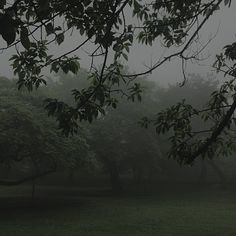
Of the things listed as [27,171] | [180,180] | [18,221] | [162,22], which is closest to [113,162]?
[180,180]

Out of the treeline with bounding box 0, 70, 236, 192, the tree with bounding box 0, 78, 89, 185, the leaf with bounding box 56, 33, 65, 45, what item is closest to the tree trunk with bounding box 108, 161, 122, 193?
the treeline with bounding box 0, 70, 236, 192

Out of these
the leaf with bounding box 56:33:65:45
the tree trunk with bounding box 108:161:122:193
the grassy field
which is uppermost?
the leaf with bounding box 56:33:65:45

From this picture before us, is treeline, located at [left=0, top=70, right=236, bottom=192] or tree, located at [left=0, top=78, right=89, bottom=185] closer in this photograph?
tree, located at [left=0, top=78, right=89, bottom=185]

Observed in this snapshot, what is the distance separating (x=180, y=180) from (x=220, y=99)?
3095cm

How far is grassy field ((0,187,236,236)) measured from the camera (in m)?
14.1

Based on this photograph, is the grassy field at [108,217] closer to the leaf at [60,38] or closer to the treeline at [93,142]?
the treeline at [93,142]

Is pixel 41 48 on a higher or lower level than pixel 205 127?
lower

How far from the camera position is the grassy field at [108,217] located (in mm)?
14102

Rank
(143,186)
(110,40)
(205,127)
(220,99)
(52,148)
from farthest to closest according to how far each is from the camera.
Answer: (205,127)
(143,186)
(52,148)
(220,99)
(110,40)

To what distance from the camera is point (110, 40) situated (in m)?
4.37

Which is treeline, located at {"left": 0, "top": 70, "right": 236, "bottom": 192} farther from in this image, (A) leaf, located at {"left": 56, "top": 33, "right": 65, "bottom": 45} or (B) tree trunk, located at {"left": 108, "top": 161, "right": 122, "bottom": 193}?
(A) leaf, located at {"left": 56, "top": 33, "right": 65, "bottom": 45}

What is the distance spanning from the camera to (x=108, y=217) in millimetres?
17375

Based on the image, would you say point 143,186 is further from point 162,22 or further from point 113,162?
point 162,22

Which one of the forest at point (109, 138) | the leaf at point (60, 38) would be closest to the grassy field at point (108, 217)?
the forest at point (109, 138)
